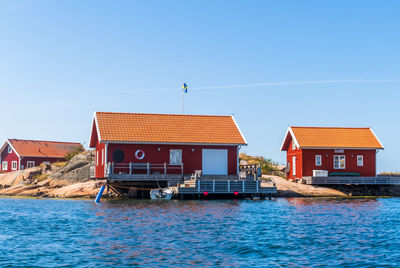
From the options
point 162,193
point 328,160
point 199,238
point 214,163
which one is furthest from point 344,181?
point 199,238

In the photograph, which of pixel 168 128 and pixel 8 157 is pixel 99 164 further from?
pixel 8 157

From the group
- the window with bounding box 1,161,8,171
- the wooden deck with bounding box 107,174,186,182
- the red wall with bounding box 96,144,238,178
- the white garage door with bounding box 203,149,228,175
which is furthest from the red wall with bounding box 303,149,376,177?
the window with bounding box 1,161,8,171

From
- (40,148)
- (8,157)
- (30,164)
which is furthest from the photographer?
(8,157)

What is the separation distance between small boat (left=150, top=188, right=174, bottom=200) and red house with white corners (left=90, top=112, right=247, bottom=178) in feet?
6.77

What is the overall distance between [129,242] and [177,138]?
23623mm

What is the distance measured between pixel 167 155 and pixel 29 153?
36075mm

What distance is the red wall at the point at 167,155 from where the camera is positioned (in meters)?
40.0

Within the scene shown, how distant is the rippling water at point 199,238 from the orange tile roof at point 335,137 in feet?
63.0

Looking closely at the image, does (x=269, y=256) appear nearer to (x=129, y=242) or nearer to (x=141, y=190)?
(x=129, y=242)

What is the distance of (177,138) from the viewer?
41188 millimetres

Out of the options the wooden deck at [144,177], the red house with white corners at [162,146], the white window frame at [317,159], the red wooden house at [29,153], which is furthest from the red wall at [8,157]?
the white window frame at [317,159]

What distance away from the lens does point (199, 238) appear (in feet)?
61.7

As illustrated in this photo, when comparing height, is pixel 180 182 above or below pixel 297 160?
below

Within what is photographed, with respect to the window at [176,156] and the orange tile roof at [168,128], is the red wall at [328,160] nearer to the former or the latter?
the orange tile roof at [168,128]
